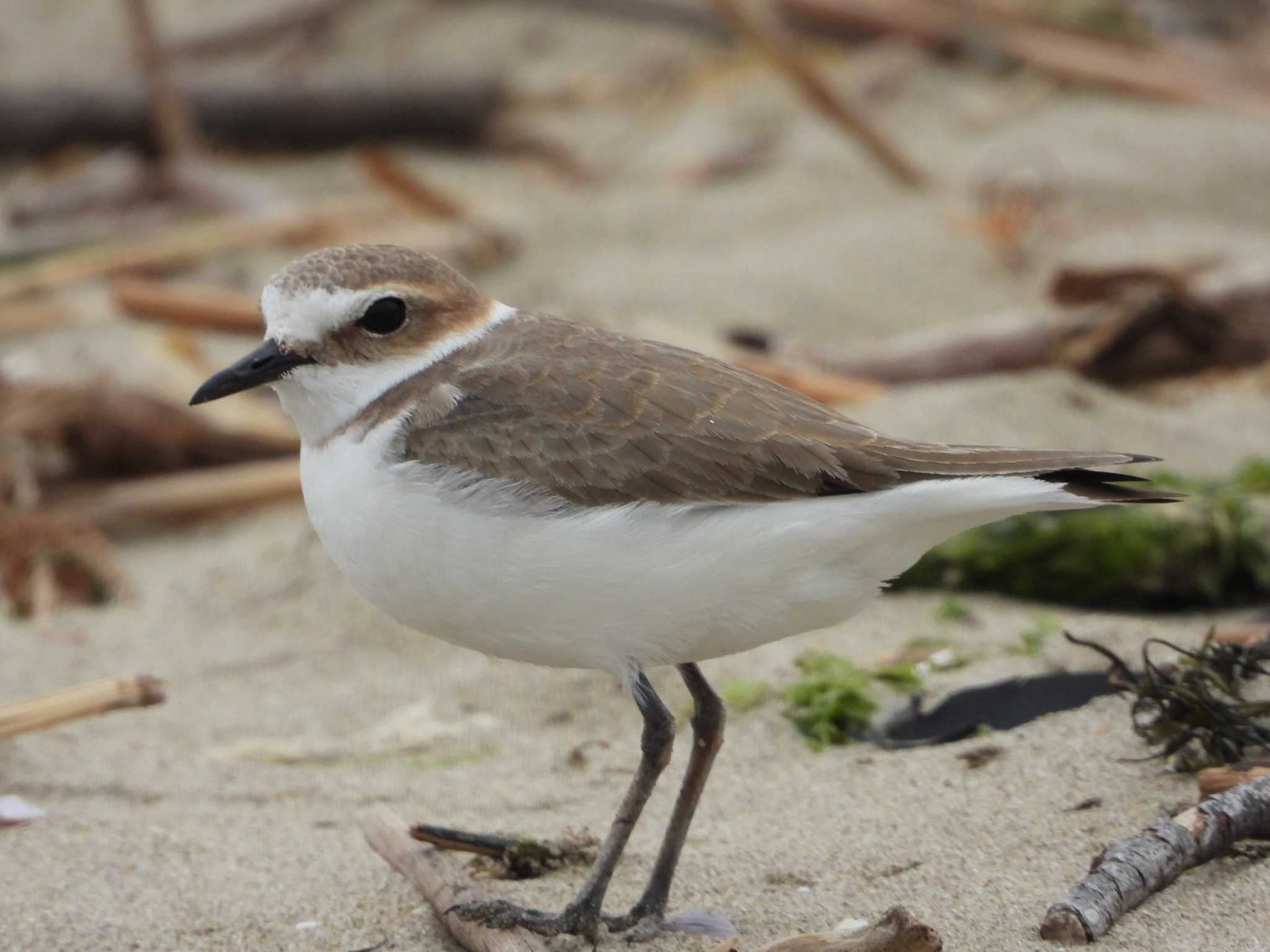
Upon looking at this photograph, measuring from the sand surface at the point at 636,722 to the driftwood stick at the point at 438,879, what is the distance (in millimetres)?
93

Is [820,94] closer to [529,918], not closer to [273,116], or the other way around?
[273,116]

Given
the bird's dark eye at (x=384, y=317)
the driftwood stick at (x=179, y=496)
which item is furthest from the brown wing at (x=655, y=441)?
the driftwood stick at (x=179, y=496)

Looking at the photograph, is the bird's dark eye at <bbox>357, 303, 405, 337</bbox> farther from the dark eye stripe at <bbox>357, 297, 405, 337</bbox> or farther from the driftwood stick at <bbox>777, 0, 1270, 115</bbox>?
the driftwood stick at <bbox>777, 0, 1270, 115</bbox>

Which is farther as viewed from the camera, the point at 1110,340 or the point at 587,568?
the point at 1110,340

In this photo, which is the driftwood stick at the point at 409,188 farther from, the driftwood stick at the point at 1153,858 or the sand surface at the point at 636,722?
the driftwood stick at the point at 1153,858

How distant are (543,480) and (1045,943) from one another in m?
1.41

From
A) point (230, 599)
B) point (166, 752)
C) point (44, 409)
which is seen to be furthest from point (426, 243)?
point (166, 752)

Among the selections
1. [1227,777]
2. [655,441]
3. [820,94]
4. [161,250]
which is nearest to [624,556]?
[655,441]

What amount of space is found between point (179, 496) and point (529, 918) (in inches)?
161

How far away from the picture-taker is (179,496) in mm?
6949

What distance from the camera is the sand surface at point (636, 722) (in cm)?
360

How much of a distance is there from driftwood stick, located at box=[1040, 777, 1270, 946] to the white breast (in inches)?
28.6

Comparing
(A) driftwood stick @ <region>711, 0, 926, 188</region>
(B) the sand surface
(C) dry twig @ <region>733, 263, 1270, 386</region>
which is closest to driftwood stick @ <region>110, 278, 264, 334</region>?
(B) the sand surface

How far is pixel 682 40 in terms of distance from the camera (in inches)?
516
